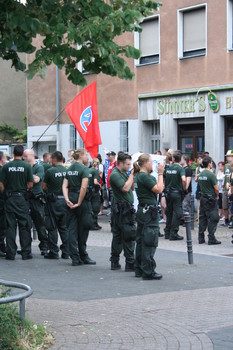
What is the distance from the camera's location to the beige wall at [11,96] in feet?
132

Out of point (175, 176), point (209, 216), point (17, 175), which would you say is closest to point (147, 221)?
point (17, 175)

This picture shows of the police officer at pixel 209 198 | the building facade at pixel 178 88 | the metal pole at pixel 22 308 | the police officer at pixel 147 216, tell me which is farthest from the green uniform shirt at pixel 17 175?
the building facade at pixel 178 88

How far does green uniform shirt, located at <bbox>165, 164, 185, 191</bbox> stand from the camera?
16.9m

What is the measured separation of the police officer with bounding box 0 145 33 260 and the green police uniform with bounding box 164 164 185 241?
4.48 m

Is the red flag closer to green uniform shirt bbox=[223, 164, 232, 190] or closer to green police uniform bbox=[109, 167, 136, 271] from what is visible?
green uniform shirt bbox=[223, 164, 232, 190]

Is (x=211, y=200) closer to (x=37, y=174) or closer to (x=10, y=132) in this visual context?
(x=37, y=174)

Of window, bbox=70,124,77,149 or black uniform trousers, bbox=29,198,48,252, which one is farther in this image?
window, bbox=70,124,77,149

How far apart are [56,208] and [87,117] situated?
428 centimetres

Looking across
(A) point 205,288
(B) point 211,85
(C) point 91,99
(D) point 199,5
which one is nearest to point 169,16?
(D) point 199,5

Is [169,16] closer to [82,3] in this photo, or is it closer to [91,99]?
[91,99]

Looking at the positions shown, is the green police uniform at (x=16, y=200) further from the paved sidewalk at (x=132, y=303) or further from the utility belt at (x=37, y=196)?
the utility belt at (x=37, y=196)

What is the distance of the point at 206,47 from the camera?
977 inches

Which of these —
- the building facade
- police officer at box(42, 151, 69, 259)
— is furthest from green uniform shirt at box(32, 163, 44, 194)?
the building facade

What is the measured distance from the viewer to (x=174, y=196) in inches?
664
